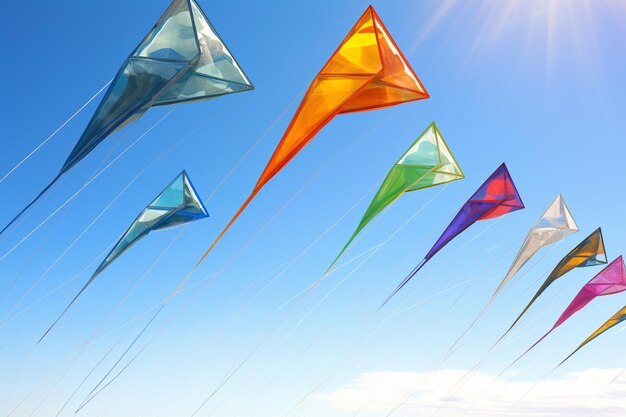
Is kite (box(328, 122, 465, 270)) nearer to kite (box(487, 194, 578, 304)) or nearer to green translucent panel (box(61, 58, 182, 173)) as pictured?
kite (box(487, 194, 578, 304))

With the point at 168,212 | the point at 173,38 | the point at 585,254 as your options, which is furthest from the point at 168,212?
the point at 585,254

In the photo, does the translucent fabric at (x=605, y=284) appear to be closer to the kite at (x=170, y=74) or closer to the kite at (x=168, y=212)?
the kite at (x=168, y=212)

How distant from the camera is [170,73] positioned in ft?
23.3

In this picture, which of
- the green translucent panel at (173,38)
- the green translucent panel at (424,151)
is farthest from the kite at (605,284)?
the green translucent panel at (173,38)

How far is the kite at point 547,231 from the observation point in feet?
45.4

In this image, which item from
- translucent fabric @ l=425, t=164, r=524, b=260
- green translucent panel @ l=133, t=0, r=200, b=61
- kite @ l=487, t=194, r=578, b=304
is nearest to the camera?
green translucent panel @ l=133, t=0, r=200, b=61

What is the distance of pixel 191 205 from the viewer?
1202 centimetres

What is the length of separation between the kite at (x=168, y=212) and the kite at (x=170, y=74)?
501 centimetres

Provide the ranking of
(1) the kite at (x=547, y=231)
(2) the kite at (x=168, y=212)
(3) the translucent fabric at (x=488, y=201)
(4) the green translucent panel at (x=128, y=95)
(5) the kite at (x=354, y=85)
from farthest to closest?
(1) the kite at (x=547, y=231), (3) the translucent fabric at (x=488, y=201), (2) the kite at (x=168, y=212), (5) the kite at (x=354, y=85), (4) the green translucent panel at (x=128, y=95)

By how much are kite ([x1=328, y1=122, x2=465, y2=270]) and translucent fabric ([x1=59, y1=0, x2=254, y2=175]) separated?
541cm

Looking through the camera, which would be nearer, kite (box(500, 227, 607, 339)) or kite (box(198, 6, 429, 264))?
kite (box(198, 6, 429, 264))

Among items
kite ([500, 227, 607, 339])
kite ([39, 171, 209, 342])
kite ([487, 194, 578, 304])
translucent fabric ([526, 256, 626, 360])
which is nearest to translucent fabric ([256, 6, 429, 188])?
kite ([39, 171, 209, 342])

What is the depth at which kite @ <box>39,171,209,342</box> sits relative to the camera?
38.0ft

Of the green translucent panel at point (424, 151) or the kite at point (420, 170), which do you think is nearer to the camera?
the kite at point (420, 170)
